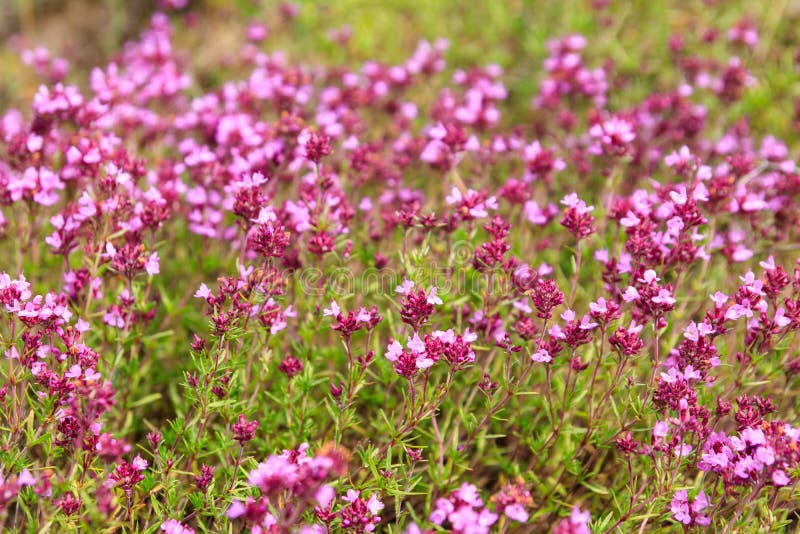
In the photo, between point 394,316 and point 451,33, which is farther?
point 451,33

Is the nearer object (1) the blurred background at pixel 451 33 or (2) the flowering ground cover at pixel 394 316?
(2) the flowering ground cover at pixel 394 316

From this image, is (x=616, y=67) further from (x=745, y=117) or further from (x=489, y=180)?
(x=489, y=180)

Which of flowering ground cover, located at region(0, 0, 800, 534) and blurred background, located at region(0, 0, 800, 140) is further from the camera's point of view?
blurred background, located at region(0, 0, 800, 140)

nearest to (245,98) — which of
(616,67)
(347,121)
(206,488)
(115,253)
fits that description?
(347,121)
